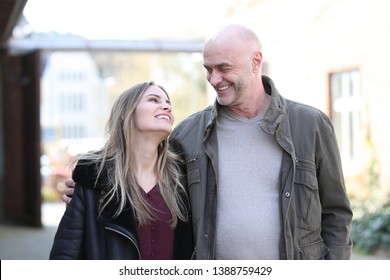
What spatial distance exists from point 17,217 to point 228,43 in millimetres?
12161

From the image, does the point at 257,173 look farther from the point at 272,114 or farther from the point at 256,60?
the point at 256,60

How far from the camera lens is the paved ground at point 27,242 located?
32.6 feet

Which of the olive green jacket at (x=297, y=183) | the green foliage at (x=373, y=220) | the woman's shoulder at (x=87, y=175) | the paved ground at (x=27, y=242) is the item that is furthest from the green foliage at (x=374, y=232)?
the woman's shoulder at (x=87, y=175)

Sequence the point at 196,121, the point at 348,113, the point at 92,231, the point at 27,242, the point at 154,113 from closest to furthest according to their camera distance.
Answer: the point at 92,231, the point at 154,113, the point at 196,121, the point at 27,242, the point at 348,113

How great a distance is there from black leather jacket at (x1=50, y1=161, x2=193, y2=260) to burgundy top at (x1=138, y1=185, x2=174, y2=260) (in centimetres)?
4

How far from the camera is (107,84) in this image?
2398 inches

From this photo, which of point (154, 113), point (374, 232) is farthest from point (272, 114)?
point (374, 232)

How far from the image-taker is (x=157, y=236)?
3.25 metres

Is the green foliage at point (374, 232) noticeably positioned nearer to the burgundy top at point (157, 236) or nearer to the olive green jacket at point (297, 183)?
the olive green jacket at point (297, 183)

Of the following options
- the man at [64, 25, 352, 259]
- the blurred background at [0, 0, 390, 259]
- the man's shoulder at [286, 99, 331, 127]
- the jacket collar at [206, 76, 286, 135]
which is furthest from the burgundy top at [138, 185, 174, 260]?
the blurred background at [0, 0, 390, 259]

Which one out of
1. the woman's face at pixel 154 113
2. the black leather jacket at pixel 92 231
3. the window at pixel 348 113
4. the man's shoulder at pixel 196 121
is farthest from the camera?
the window at pixel 348 113

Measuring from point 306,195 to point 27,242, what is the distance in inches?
345

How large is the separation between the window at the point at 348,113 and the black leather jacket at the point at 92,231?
9.14 meters
